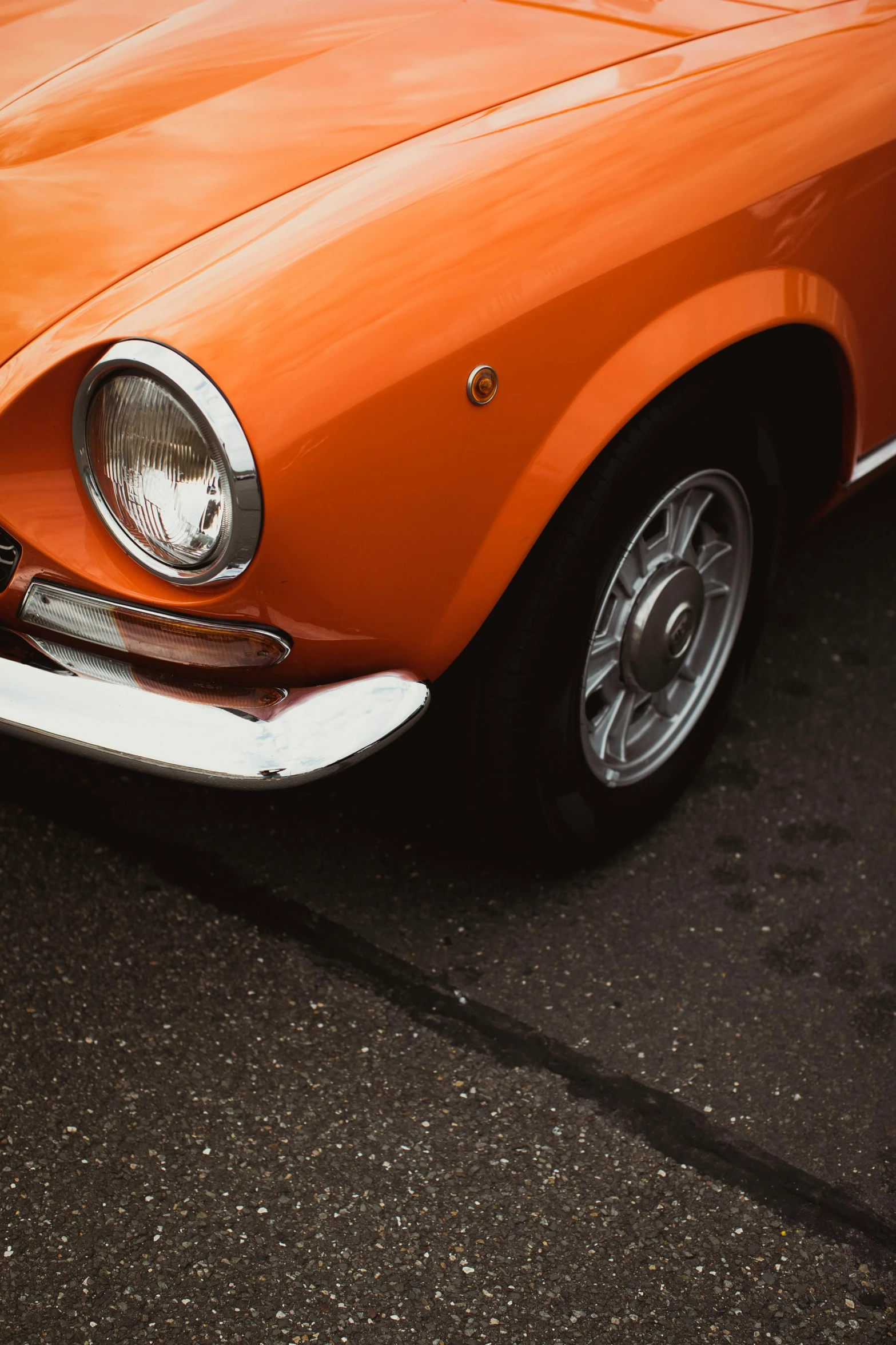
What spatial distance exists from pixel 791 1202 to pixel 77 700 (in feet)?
3.87

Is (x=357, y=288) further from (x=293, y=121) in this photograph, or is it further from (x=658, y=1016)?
(x=658, y=1016)

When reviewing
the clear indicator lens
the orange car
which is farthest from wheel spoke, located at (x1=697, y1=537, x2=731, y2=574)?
the clear indicator lens

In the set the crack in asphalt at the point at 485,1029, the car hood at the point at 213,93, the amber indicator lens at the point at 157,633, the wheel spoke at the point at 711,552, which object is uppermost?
the car hood at the point at 213,93

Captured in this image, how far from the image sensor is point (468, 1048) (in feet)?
6.00

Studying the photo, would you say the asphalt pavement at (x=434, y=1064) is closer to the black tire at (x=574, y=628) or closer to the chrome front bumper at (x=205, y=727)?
the black tire at (x=574, y=628)

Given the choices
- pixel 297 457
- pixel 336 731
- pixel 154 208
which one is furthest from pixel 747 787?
pixel 154 208

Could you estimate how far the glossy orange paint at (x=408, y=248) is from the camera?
1.44 metres

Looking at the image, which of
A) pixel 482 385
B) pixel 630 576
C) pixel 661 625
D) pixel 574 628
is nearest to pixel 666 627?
pixel 661 625

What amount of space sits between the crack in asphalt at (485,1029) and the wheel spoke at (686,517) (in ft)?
2.77

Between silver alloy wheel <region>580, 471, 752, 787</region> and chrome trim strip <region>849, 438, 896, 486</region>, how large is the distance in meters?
0.27

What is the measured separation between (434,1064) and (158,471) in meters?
0.96

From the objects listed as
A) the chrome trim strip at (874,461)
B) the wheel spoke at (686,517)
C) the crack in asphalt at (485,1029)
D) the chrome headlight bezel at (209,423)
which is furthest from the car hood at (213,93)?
the crack in asphalt at (485,1029)

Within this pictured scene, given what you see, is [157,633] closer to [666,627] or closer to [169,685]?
[169,685]

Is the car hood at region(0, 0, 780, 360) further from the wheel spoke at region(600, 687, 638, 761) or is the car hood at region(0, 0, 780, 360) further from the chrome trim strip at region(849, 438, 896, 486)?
the wheel spoke at region(600, 687, 638, 761)
